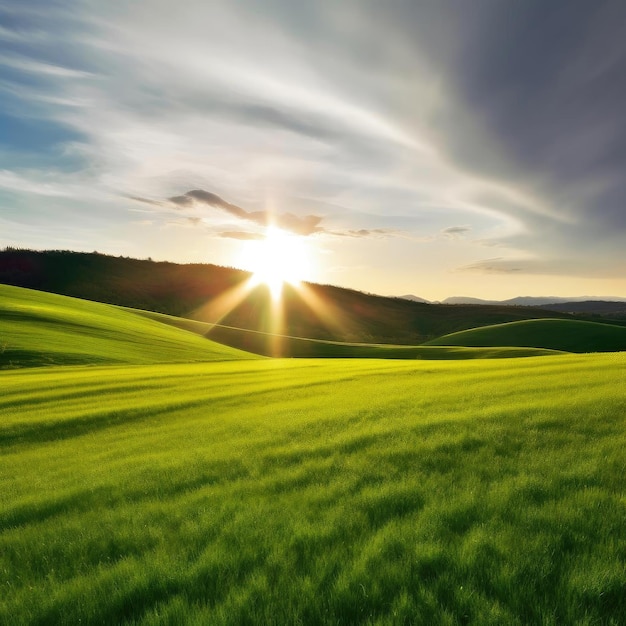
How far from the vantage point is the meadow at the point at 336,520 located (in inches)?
161

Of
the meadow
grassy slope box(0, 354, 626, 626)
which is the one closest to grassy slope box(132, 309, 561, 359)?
the meadow

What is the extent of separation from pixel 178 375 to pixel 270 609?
91.1ft

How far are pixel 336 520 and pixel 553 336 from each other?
106 meters

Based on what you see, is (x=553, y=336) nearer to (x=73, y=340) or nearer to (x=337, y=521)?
(x=73, y=340)

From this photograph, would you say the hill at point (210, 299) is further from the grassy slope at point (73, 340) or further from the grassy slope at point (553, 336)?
the grassy slope at point (73, 340)

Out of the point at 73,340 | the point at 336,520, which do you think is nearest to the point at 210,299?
the point at 73,340

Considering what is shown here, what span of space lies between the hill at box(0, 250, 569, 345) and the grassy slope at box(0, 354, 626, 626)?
14573 cm

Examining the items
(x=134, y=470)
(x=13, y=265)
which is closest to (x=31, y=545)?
(x=134, y=470)

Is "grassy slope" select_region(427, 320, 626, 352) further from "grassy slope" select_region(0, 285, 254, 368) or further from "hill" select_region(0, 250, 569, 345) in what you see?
"grassy slope" select_region(0, 285, 254, 368)

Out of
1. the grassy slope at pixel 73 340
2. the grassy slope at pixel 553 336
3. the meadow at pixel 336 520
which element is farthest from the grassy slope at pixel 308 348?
the meadow at pixel 336 520

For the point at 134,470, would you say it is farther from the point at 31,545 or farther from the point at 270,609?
the point at 270,609

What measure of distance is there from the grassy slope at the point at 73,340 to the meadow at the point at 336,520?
3297 centimetres

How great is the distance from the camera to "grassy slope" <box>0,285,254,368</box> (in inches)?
1634

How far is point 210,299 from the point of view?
607 ft
